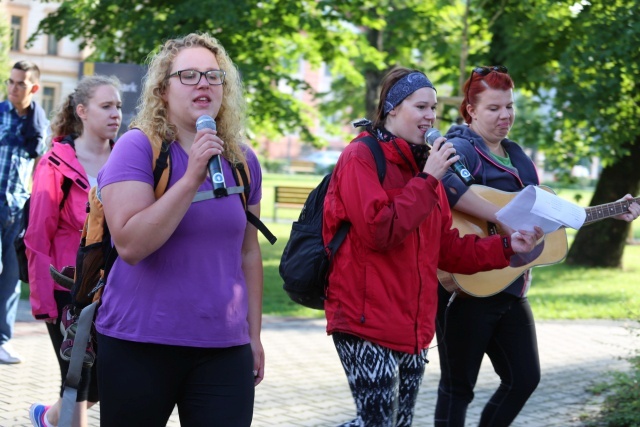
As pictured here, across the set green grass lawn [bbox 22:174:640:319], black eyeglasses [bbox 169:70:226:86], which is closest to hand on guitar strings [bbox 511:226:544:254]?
black eyeglasses [bbox 169:70:226:86]

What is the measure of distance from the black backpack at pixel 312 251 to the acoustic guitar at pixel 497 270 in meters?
0.91

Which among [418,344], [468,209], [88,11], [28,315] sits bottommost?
[28,315]

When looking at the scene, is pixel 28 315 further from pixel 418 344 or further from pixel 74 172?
pixel 418 344

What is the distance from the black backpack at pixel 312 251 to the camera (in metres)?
4.23

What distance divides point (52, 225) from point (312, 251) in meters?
1.61

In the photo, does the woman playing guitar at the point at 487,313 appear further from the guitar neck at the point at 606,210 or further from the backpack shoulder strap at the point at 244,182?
the backpack shoulder strap at the point at 244,182

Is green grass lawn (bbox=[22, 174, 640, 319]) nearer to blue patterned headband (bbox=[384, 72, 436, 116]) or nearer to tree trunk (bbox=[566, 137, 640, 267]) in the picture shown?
tree trunk (bbox=[566, 137, 640, 267])

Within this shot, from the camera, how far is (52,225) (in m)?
5.22

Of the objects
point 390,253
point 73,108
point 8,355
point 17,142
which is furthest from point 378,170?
point 8,355

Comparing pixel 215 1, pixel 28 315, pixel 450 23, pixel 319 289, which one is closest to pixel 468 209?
pixel 319 289

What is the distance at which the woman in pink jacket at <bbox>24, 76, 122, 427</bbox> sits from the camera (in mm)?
5215

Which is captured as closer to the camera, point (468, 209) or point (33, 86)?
point (468, 209)

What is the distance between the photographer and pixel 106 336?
3488 millimetres

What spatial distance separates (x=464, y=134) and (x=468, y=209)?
401mm
